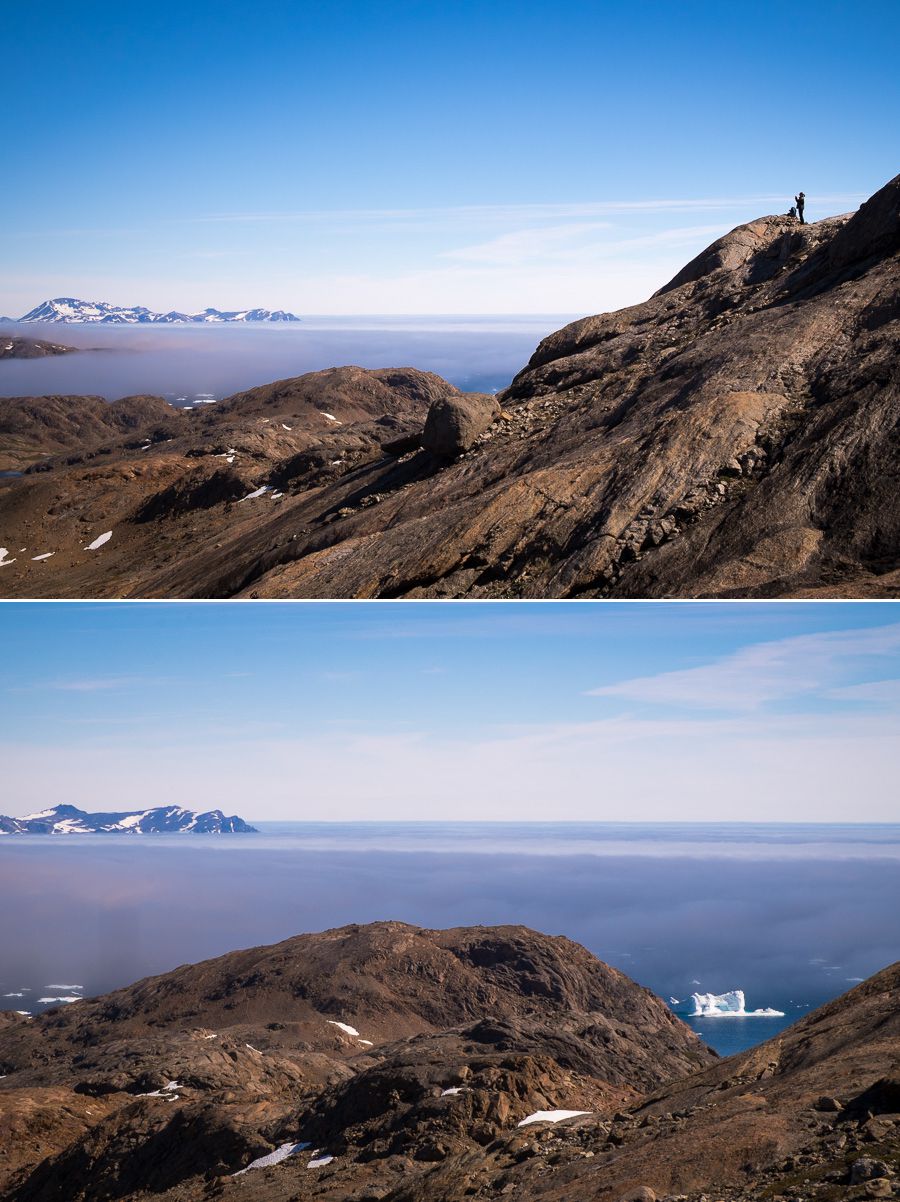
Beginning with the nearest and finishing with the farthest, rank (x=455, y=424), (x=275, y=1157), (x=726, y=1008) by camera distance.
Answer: (x=275, y=1157) → (x=455, y=424) → (x=726, y=1008)

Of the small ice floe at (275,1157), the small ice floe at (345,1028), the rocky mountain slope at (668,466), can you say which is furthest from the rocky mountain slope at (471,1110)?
the rocky mountain slope at (668,466)

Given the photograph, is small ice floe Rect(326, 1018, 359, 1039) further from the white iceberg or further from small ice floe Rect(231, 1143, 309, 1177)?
the white iceberg

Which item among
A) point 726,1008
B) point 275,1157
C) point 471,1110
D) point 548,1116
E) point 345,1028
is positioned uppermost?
point 471,1110

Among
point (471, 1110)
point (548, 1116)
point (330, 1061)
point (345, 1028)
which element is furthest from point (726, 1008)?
point (471, 1110)

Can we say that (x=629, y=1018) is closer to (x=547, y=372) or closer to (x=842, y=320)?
(x=547, y=372)

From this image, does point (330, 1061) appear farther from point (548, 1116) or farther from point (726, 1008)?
point (726, 1008)

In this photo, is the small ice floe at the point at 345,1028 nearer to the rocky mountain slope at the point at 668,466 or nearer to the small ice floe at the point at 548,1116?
the rocky mountain slope at the point at 668,466
